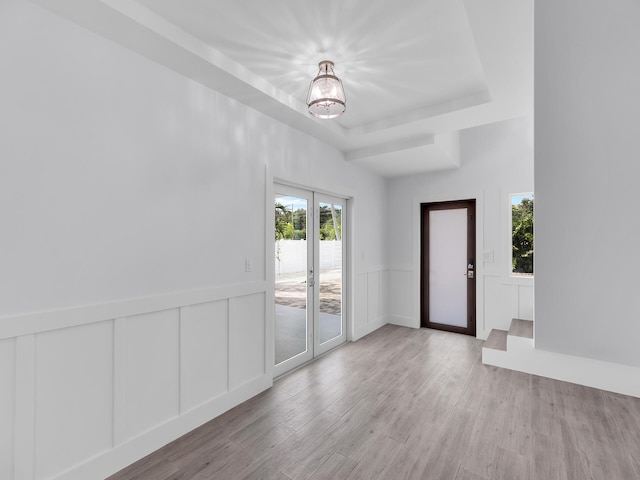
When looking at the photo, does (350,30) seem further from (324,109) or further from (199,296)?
(199,296)

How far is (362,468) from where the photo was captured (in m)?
1.86

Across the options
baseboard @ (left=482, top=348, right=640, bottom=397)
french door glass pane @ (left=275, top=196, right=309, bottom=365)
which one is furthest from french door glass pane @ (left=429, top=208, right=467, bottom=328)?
baseboard @ (left=482, top=348, right=640, bottom=397)

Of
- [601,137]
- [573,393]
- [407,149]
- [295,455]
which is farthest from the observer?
[407,149]

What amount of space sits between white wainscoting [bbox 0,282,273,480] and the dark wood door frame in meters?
3.34

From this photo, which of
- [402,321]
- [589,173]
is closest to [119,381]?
[589,173]

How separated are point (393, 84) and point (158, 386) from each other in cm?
297

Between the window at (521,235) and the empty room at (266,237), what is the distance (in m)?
1.02

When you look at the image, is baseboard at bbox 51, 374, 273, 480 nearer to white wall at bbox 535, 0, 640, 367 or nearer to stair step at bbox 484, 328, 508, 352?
white wall at bbox 535, 0, 640, 367

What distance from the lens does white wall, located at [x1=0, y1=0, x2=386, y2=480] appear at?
1511mm

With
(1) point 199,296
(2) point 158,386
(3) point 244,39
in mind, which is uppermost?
(3) point 244,39

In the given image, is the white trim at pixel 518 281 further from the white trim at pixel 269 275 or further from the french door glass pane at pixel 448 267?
the white trim at pixel 269 275

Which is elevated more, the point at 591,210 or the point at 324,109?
the point at 324,109

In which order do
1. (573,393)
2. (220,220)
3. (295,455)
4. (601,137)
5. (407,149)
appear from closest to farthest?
1. (601,137)
2. (295,455)
3. (220,220)
4. (573,393)
5. (407,149)

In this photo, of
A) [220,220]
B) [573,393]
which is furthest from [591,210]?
[573,393]
